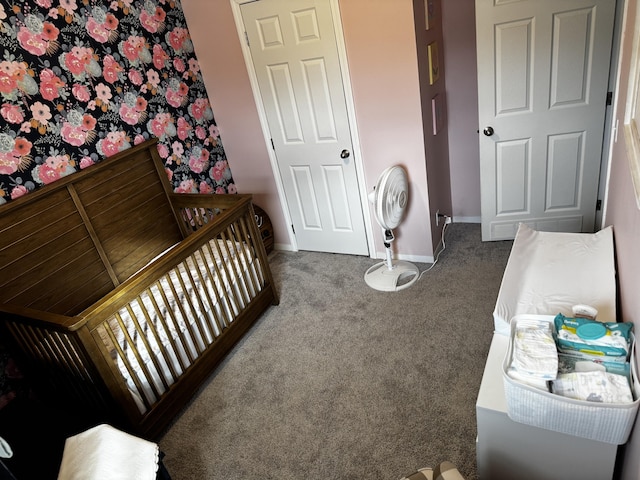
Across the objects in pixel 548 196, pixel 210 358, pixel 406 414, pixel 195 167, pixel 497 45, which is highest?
pixel 497 45

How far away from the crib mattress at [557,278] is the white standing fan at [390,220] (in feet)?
3.09

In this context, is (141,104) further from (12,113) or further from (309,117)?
(309,117)

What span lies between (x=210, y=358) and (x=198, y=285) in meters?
0.43

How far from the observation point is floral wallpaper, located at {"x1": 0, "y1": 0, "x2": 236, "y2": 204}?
2.22m

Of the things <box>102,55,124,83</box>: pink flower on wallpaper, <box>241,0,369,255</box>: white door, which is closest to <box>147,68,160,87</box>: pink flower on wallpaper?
<box>102,55,124,83</box>: pink flower on wallpaper

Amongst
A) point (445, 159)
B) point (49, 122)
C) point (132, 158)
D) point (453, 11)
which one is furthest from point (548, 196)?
point (49, 122)

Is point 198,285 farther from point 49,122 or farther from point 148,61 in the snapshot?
point 148,61

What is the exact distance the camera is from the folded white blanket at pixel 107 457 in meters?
1.41

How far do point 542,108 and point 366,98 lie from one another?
116 cm

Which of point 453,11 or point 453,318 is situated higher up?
point 453,11

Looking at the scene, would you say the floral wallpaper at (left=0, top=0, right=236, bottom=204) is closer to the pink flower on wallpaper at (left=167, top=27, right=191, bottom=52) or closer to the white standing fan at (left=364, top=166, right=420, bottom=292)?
the pink flower on wallpaper at (left=167, top=27, right=191, bottom=52)

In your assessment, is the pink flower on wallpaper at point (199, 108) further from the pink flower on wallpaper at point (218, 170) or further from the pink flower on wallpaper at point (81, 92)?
the pink flower on wallpaper at point (81, 92)

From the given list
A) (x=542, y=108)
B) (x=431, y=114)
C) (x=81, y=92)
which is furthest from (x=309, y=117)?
(x=542, y=108)

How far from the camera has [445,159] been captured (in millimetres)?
3471
